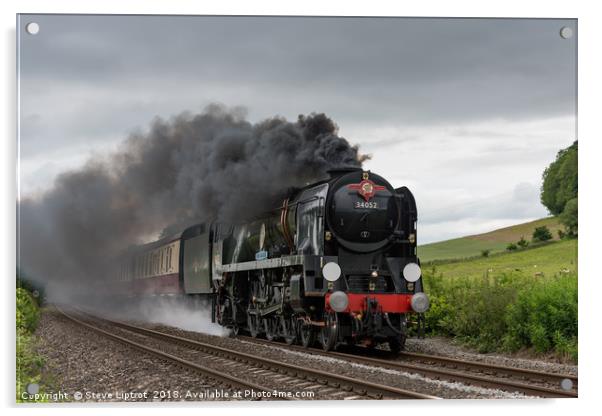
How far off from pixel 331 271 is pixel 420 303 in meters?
1.78

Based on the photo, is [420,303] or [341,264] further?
[341,264]

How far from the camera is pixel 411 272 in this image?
14.3m

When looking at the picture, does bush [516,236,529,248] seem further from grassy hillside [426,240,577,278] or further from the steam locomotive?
the steam locomotive

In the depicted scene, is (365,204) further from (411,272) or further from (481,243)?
(481,243)

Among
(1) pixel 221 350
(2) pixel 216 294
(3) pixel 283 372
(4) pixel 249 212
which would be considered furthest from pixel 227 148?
(2) pixel 216 294

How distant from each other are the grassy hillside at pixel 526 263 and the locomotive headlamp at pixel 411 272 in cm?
208

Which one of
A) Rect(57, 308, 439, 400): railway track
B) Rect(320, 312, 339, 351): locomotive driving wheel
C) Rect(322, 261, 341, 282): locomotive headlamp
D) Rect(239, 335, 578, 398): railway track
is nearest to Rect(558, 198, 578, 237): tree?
Rect(239, 335, 578, 398): railway track

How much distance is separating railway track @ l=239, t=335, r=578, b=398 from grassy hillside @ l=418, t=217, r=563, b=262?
2.22 metres

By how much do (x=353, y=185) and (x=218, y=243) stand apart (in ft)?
22.6

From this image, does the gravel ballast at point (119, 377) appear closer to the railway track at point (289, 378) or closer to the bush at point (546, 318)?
the railway track at point (289, 378)

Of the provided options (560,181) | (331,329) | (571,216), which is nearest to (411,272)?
(331,329)

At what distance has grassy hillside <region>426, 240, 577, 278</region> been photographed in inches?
466

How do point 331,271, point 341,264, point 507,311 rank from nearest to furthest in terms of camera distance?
point 331,271
point 507,311
point 341,264

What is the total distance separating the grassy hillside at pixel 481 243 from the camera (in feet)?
41.9
